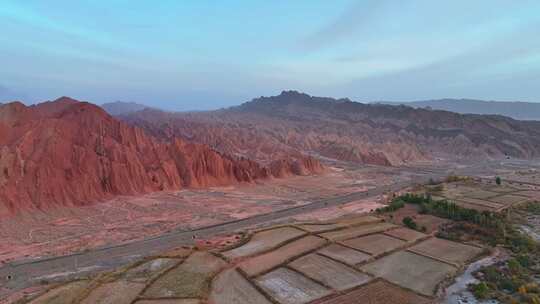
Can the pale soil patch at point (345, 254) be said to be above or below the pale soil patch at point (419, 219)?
below

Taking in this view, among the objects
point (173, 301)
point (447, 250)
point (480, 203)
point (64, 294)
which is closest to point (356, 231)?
point (447, 250)

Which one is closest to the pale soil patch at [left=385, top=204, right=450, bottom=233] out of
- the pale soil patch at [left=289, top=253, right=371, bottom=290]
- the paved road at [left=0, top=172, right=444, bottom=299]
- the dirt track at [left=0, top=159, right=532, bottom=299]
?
the dirt track at [left=0, top=159, right=532, bottom=299]

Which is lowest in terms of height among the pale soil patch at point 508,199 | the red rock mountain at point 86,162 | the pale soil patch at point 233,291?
the pale soil patch at point 233,291

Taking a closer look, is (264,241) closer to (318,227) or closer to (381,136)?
(318,227)

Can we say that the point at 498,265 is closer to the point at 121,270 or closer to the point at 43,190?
the point at 121,270

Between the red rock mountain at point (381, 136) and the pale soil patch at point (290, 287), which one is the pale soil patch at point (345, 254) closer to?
the pale soil patch at point (290, 287)

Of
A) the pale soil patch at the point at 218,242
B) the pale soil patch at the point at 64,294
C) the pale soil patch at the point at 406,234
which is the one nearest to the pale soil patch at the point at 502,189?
the pale soil patch at the point at 406,234
